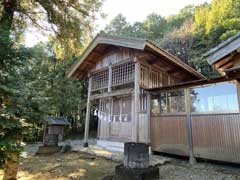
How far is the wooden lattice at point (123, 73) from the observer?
8898mm

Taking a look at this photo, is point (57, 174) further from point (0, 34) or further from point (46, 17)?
point (46, 17)

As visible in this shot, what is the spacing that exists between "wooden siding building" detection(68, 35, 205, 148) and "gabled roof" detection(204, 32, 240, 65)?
118 inches

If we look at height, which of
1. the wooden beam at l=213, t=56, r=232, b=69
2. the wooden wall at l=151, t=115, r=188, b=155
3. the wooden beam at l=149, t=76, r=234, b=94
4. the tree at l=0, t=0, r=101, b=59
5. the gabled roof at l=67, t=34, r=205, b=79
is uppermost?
the tree at l=0, t=0, r=101, b=59

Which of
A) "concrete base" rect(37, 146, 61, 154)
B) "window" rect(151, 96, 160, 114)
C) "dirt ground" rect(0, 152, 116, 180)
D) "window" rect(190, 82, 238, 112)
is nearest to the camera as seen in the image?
"dirt ground" rect(0, 152, 116, 180)

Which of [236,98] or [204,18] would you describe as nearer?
[236,98]

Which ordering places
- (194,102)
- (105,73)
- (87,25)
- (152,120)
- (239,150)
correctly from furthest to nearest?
(105,73), (87,25), (152,120), (194,102), (239,150)

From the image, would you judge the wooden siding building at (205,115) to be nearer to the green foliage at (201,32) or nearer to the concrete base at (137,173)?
the concrete base at (137,173)

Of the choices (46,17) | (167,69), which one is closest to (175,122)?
(167,69)

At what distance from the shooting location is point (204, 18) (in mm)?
19016

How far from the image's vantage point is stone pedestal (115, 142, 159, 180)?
15.3ft

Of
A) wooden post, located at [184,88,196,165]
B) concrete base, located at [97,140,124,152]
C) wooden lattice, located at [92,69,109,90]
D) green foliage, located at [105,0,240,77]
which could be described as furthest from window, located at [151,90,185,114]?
green foliage, located at [105,0,240,77]

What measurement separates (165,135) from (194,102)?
5.63 ft

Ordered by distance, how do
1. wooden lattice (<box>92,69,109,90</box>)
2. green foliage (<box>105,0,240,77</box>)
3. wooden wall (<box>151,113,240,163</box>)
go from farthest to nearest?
green foliage (<box>105,0,240,77</box>) < wooden lattice (<box>92,69,109,90</box>) < wooden wall (<box>151,113,240,163</box>)

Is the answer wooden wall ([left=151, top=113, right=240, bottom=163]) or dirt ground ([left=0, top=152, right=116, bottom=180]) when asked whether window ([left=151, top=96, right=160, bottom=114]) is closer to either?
wooden wall ([left=151, top=113, right=240, bottom=163])
